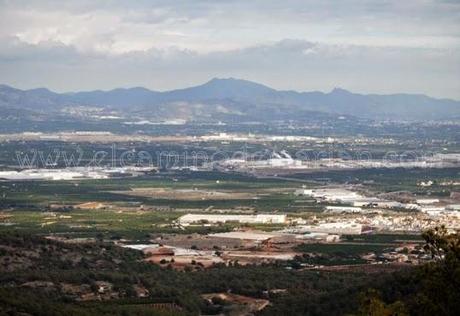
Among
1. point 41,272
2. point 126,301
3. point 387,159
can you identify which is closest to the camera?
point 126,301

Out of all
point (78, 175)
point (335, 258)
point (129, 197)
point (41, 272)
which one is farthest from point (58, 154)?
point (41, 272)

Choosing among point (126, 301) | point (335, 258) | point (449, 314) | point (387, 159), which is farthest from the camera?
point (387, 159)

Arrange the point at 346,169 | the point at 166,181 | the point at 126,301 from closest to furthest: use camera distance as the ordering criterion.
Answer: the point at 126,301, the point at 166,181, the point at 346,169

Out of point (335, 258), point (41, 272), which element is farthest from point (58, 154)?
point (41, 272)

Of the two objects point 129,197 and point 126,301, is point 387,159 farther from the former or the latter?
point 126,301

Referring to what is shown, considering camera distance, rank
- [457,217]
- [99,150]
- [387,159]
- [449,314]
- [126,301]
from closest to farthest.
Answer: [449,314], [126,301], [457,217], [387,159], [99,150]

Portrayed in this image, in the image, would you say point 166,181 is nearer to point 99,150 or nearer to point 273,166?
point 273,166

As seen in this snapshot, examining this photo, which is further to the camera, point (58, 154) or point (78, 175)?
point (58, 154)

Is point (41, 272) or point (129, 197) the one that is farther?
point (129, 197)

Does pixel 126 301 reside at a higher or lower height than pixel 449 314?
lower
